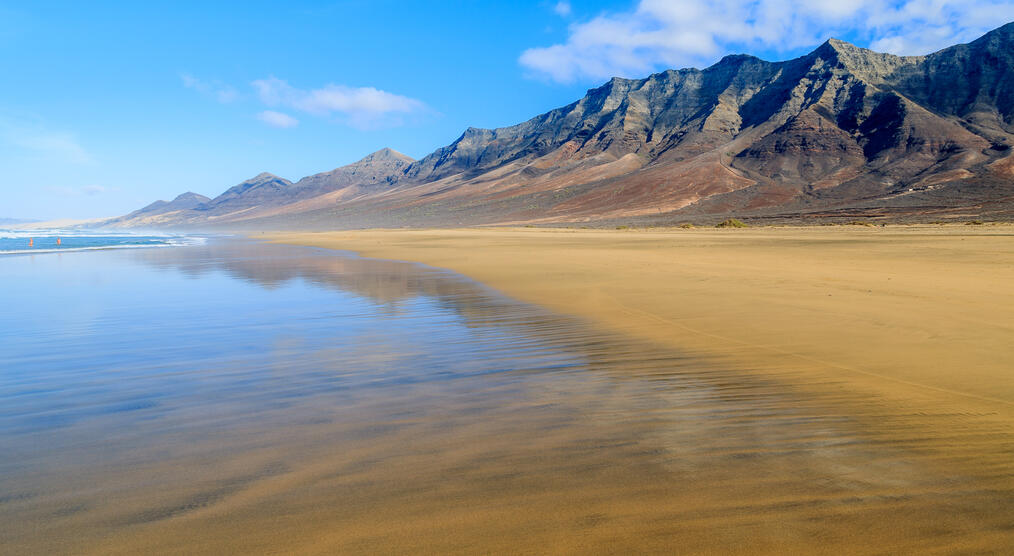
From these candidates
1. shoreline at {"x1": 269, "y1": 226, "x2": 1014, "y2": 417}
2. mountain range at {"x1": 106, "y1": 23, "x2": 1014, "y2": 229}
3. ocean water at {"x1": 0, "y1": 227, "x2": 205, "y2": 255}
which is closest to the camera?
shoreline at {"x1": 269, "y1": 226, "x2": 1014, "y2": 417}

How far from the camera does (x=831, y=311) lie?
29.4ft

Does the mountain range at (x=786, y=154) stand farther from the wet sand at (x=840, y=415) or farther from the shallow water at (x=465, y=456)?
the shallow water at (x=465, y=456)

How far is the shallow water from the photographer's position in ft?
9.43

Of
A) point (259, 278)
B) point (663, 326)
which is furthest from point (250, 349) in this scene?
point (259, 278)

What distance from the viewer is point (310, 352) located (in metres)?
7.21

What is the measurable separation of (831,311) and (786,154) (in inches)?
4658

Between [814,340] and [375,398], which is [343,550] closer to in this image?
[375,398]

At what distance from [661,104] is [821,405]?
18817 centimetres

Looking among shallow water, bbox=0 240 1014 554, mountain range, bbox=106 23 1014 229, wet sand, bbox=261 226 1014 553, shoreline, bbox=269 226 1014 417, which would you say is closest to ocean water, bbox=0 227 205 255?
shoreline, bbox=269 226 1014 417

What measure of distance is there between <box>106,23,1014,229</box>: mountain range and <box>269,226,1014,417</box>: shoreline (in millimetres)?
47468

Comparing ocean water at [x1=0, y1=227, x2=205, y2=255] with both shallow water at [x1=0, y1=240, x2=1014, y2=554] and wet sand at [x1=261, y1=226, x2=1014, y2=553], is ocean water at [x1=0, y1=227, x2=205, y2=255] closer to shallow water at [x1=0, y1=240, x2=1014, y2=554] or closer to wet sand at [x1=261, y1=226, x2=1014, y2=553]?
shallow water at [x1=0, y1=240, x2=1014, y2=554]

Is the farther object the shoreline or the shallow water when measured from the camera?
the shoreline

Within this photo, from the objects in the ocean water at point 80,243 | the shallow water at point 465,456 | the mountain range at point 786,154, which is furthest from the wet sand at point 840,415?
the mountain range at point 786,154

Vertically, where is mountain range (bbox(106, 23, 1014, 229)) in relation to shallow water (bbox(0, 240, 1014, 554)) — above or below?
above
